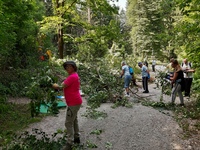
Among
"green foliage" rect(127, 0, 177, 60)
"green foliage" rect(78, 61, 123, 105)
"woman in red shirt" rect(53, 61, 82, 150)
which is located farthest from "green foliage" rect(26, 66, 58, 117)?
"green foliage" rect(127, 0, 177, 60)

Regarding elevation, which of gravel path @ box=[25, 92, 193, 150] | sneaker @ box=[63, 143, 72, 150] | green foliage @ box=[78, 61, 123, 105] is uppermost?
green foliage @ box=[78, 61, 123, 105]

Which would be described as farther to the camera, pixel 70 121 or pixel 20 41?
pixel 20 41

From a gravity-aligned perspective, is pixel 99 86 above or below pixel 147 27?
below

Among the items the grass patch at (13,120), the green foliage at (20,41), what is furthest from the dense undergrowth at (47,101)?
the green foliage at (20,41)

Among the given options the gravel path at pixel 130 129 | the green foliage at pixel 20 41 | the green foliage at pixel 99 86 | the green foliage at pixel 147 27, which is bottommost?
the gravel path at pixel 130 129

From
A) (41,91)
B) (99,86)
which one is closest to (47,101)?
(41,91)

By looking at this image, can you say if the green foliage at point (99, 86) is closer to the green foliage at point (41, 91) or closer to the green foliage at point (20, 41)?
the green foliage at point (20, 41)

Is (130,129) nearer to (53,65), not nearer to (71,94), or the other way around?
(71,94)

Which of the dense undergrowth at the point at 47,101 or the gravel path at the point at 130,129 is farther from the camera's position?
the gravel path at the point at 130,129

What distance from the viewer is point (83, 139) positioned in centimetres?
587

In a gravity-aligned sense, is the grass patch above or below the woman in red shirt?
below

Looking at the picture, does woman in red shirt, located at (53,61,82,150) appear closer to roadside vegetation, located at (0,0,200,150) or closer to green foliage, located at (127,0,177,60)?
roadside vegetation, located at (0,0,200,150)

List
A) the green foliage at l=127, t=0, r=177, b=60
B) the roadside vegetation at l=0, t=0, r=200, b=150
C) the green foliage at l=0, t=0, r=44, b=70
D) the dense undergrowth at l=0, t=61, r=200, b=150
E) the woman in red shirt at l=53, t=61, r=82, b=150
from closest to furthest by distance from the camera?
the woman in red shirt at l=53, t=61, r=82, b=150
the dense undergrowth at l=0, t=61, r=200, b=150
the roadside vegetation at l=0, t=0, r=200, b=150
the green foliage at l=0, t=0, r=44, b=70
the green foliage at l=127, t=0, r=177, b=60

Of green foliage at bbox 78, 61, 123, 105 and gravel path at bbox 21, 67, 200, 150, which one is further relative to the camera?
green foliage at bbox 78, 61, 123, 105
